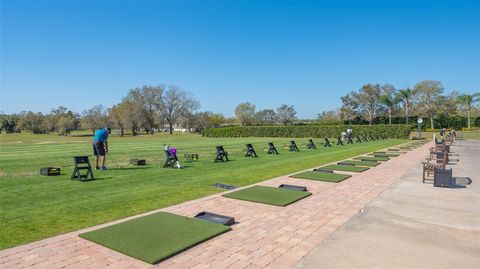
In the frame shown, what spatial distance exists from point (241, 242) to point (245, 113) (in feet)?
315

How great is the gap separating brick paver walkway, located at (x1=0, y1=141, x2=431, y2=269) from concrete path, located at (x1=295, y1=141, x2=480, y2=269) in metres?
0.30

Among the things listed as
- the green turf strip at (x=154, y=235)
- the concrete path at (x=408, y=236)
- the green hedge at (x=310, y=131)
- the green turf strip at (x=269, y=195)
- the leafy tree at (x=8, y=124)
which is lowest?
the concrete path at (x=408, y=236)

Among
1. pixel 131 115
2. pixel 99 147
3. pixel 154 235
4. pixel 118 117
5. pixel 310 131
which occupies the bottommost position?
pixel 154 235

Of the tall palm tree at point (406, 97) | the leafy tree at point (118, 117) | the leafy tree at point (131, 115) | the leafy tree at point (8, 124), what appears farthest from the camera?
the leafy tree at point (8, 124)

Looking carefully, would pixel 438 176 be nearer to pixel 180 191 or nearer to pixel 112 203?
pixel 180 191

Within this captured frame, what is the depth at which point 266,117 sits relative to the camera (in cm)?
9912

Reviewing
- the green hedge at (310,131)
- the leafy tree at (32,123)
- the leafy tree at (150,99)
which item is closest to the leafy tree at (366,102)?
the green hedge at (310,131)

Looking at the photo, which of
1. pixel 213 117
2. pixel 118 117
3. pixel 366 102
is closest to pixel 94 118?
pixel 118 117

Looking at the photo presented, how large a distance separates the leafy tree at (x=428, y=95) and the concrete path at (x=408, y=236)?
6677cm

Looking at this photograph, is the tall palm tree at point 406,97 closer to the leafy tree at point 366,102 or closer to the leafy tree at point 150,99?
the leafy tree at point 366,102

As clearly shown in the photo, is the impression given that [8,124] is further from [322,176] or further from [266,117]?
[322,176]

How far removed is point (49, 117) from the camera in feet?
291

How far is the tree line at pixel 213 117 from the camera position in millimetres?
65812

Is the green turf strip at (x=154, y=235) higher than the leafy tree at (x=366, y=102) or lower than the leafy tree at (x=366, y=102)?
lower
